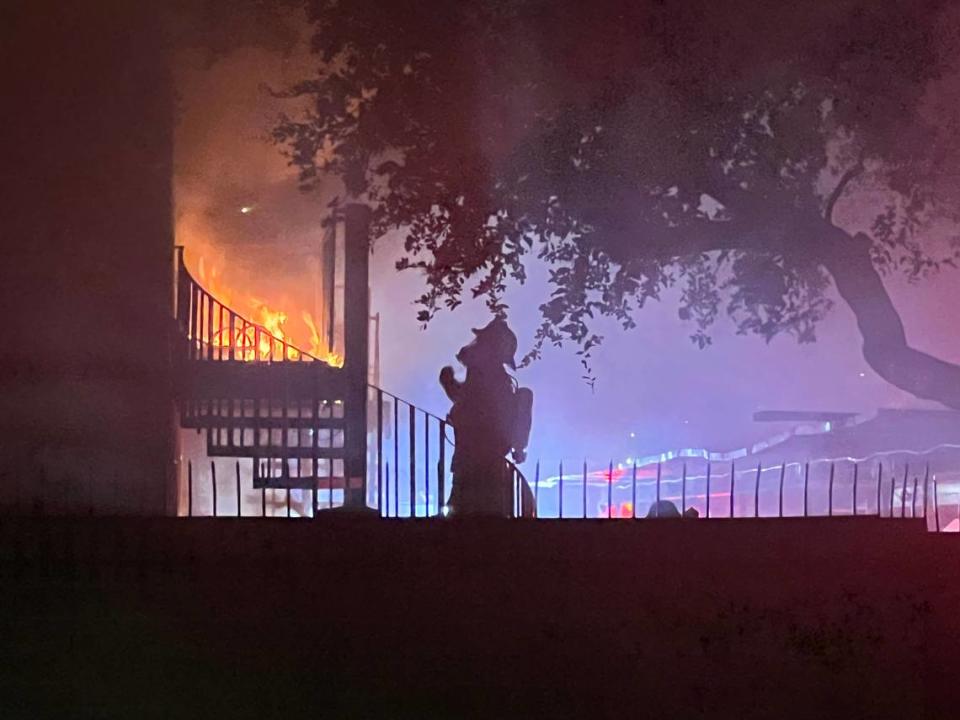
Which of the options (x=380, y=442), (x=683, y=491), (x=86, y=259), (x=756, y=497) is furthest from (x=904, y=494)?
(x=86, y=259)

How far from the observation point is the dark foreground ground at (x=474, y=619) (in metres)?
2.07

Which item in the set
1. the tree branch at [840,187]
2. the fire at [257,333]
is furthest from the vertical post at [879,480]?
the fire at [257,333]

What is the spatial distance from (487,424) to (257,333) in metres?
0.64

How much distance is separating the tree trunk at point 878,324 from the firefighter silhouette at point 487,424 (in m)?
0.93

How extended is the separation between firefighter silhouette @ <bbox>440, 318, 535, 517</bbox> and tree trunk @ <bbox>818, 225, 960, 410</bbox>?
926 mm

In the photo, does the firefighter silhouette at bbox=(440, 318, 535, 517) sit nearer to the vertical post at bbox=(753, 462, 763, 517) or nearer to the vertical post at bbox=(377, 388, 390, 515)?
the vertical post at bbox=(377, 388, 390, 515)

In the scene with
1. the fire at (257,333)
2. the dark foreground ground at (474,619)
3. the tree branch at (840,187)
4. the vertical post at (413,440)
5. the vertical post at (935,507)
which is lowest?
the dark foreground ground at (474,619)

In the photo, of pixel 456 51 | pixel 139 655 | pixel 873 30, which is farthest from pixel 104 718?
pixel 873 30

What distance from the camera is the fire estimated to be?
2268 mm

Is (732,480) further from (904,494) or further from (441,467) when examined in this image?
(441,467)

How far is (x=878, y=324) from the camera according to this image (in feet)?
8.00

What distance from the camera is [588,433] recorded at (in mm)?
2348

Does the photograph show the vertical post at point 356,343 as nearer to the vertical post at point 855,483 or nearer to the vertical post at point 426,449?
the vertical post at point 426,449

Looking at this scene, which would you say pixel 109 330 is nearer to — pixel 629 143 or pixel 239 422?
pixel 239 422
